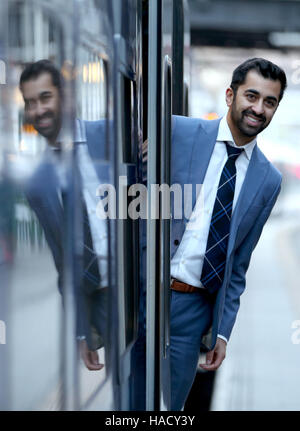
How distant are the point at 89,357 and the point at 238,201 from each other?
0.59 meters

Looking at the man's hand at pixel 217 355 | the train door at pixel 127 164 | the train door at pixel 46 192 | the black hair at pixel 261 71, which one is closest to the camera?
the train door at pixel 46 192

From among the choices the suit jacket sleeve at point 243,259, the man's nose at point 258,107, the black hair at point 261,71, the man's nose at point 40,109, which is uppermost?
the black hair at point 261,71

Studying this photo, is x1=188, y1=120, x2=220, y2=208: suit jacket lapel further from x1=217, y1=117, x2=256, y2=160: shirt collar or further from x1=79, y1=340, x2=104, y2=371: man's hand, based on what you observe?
x1=79, y1=340, x2=104, y2=371: man's hand

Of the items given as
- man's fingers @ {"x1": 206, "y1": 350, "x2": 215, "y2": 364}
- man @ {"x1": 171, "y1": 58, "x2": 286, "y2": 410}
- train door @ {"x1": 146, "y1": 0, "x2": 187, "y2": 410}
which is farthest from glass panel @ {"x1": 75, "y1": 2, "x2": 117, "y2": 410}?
man's fingers @ {"x1": 206, "y1": 350, "x2": 215, "y2": 364}

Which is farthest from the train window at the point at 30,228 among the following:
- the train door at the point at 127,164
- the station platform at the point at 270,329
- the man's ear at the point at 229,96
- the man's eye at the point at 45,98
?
the station platform at the point at 270,329

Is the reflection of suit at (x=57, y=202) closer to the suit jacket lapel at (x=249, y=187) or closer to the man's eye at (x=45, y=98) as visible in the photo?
the man's eye at (x=45, y=98)

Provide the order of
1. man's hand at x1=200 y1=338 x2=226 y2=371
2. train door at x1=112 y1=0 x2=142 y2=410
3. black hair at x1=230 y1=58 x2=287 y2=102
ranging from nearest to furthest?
train door at x1=112 y1=0 x2=142 y2=410
black hair at x1=230 y1=58 x2=287 y2=102
man's hand at x1=200 y1=338 x2=226 y2=371

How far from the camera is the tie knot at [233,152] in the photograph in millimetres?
1954

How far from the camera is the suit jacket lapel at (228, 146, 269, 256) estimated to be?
1.95m

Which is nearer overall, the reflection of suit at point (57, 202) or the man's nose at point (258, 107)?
the reflection of suit at point (57, 202)

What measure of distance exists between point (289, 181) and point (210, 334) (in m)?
0.47

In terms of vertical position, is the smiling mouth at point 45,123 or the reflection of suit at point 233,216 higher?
the smiling mouth at point 45,123

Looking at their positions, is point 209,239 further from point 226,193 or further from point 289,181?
point 289,181

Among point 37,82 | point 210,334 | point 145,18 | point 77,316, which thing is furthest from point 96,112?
point 210,334
